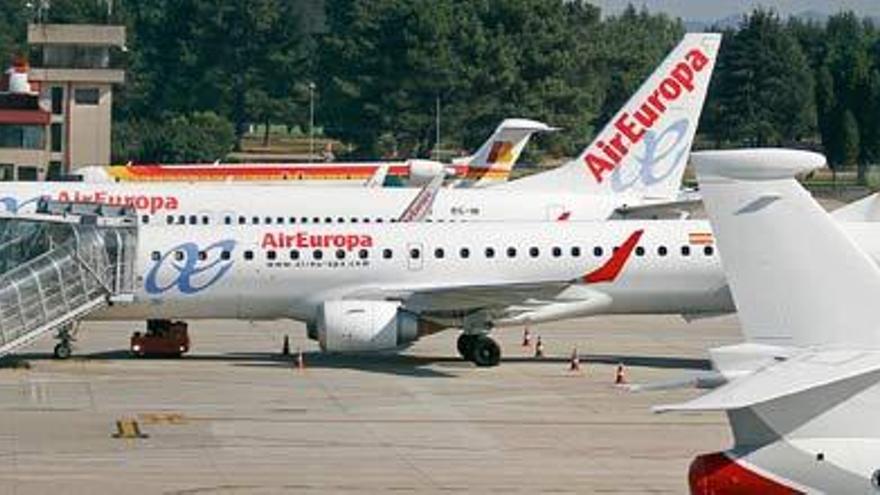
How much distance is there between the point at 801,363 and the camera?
57.9 feet

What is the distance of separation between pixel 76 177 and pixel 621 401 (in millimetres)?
49175

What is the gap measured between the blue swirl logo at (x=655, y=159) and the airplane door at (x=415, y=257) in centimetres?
1530

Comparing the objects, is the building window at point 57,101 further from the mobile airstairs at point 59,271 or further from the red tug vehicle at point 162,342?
the red tug vehicle at point 162,342

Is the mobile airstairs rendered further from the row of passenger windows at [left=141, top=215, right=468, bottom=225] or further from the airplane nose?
the airplane nose

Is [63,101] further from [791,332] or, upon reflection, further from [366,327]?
[791,332]

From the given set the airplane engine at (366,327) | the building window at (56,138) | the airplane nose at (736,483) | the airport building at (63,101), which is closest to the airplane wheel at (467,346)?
the airplane engine at (366,327)

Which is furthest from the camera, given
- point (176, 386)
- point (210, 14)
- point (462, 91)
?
point (210, 14)

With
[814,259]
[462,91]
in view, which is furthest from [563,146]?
[814,259]

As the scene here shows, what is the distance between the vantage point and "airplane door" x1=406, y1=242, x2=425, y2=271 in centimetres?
4169

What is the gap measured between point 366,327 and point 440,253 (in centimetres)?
250

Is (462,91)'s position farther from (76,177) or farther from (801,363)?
(801,363)

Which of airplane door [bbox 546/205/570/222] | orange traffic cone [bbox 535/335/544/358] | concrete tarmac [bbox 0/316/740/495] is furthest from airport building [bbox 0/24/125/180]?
orange traffic cone [bbox 535/335/544/358]

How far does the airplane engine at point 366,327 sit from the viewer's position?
4016cm

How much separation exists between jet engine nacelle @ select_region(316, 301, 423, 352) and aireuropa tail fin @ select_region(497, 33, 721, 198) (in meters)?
16.6
